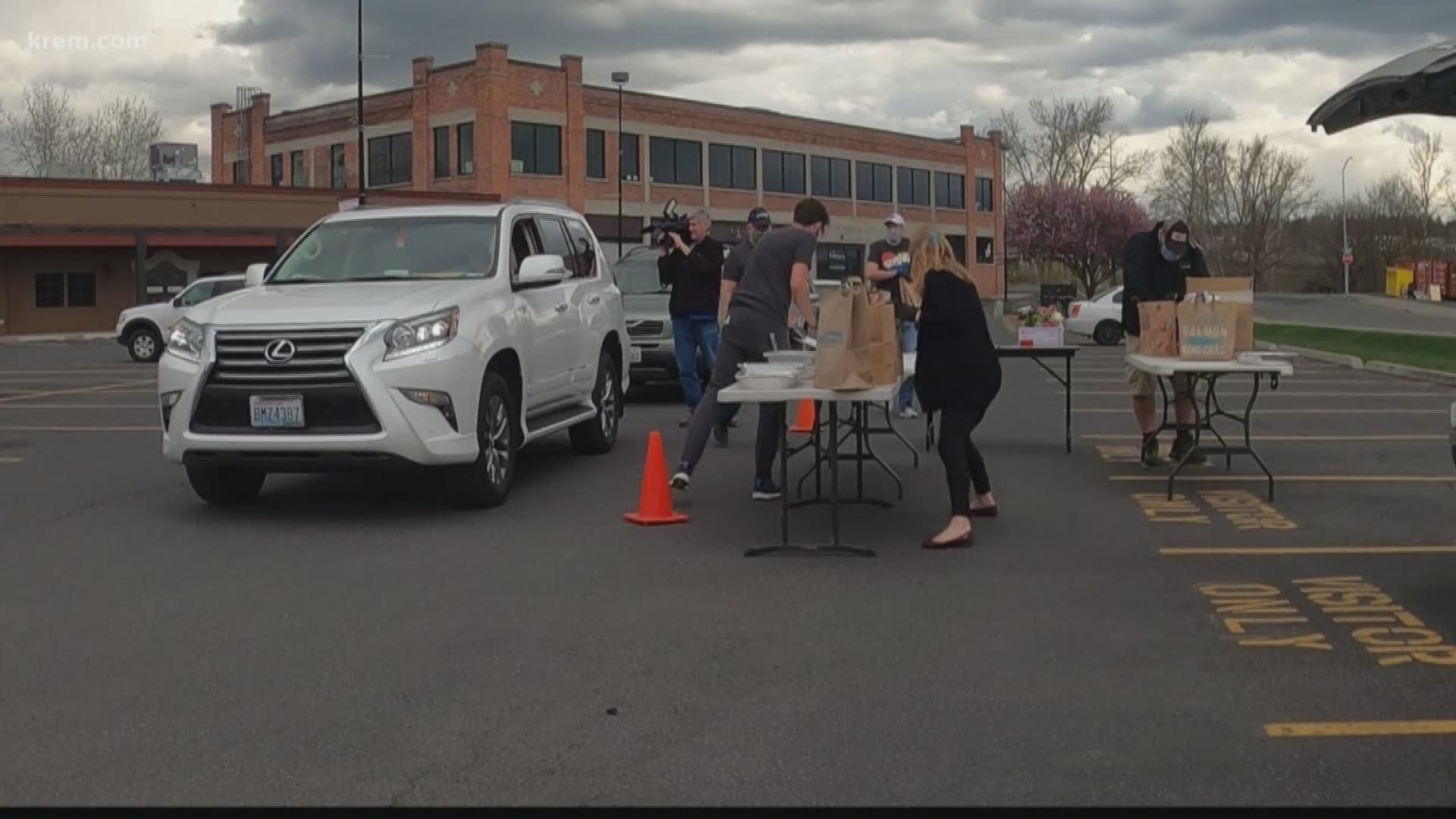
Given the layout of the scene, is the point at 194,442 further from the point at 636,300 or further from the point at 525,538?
the point at 636,300

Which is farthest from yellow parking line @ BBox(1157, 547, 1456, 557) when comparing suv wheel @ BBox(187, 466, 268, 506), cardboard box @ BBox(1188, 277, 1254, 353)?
suv wheel @ BBox(187, 466, 268, 506)

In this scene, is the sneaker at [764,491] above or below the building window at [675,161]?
below

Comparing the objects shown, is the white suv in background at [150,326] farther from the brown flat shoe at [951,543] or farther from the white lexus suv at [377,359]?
the brown flat shoe at [951,543]

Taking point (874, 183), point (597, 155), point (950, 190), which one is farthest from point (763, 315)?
point (950, 190)

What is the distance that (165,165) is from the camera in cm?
6059

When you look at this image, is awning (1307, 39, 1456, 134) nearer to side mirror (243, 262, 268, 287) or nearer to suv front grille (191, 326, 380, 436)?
suv front grille (191, 326, 380, 436)

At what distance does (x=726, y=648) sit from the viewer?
5.84 m

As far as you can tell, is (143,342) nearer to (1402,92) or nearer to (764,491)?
(764,491)

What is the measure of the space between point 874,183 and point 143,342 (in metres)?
52.2

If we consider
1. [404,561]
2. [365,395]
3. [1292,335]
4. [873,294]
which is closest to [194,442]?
[365,395]

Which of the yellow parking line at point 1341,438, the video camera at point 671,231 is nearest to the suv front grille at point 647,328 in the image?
the video camera at point 671,231

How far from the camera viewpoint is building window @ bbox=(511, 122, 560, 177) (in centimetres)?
5669

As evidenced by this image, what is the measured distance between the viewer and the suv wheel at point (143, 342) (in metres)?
29.8

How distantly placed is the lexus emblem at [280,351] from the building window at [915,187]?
72785 mm
